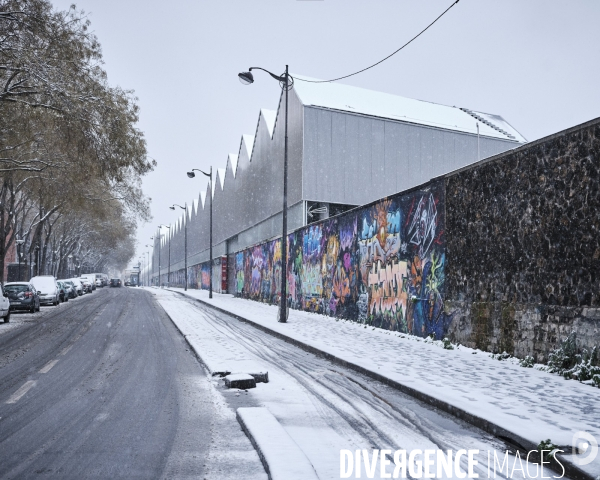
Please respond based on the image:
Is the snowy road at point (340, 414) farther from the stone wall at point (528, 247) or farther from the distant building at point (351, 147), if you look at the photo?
the distant building at point (351, 147)

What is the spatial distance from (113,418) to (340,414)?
2535 millimetres

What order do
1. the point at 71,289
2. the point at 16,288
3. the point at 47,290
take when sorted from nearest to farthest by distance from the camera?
the point at 16,288
the point at 47,290
the point at 71,289

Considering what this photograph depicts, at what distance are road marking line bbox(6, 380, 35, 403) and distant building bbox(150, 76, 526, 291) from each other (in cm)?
2025

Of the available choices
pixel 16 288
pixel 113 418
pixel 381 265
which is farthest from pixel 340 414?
pixel 16 288

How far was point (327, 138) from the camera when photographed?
27.9 metres

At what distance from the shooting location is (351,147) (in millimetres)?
28625

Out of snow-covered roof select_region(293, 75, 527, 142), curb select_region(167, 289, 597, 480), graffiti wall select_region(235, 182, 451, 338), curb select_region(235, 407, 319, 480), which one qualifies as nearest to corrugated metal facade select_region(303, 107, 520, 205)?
snow-covered roof select_region(293, 75, 527, 142)

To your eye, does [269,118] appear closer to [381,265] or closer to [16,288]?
[16,288]

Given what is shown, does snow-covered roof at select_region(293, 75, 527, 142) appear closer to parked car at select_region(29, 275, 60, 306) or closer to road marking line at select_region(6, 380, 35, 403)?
parked car at select_region(29, 275, 60, 306)

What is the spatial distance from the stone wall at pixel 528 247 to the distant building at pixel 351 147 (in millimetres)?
16261

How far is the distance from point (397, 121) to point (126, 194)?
21.0m

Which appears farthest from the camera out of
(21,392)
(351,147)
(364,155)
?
(364,155)

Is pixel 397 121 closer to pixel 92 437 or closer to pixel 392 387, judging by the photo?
pixel 392 387

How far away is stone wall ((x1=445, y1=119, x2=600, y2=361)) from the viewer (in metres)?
7.84
